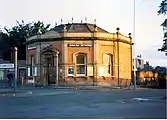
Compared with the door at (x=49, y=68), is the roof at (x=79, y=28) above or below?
above

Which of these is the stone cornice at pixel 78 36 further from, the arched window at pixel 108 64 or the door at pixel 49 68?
the door at pixel 49 68

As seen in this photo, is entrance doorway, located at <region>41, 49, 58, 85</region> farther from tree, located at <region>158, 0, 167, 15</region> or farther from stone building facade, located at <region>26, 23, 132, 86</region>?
tree, located at <region>158, 0, 167, 15</region>

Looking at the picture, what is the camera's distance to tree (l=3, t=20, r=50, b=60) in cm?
7038

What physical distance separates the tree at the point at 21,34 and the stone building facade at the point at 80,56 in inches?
659

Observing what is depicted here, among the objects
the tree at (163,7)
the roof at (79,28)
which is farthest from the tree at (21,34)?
the tree at (163,7)

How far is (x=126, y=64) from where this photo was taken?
55188 mm

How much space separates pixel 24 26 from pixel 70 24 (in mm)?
23862

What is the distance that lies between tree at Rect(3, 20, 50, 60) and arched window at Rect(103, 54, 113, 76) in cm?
2217

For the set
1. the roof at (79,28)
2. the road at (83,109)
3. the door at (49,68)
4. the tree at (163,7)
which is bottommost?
the road at (83,109)

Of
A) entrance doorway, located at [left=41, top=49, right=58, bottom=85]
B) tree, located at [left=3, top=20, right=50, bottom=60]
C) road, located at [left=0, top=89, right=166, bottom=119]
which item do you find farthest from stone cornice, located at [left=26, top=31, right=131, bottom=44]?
road, located at [left=0, top=89, right=166, bottom=119]

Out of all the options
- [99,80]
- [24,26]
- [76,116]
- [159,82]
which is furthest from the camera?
[24,26]

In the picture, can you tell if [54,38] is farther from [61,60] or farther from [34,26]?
[34,26]

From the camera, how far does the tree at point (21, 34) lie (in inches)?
2771

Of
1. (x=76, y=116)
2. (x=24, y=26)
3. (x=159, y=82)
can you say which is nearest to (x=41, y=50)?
(x=159, y=82)
